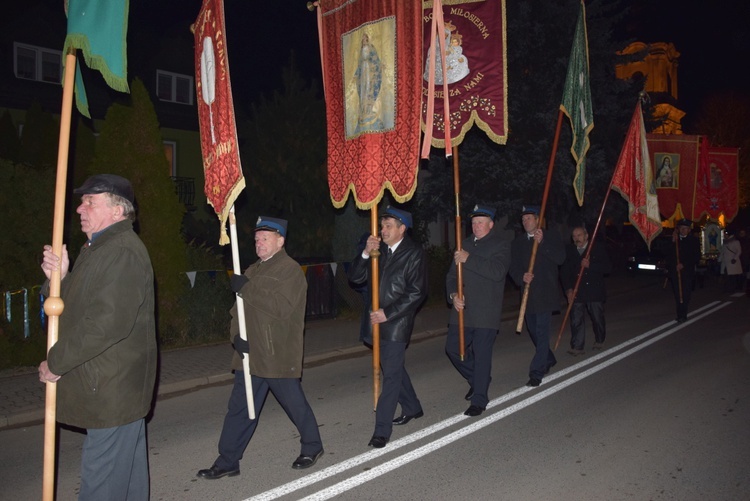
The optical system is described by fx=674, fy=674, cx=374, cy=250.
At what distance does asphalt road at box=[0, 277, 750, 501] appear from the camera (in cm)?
484

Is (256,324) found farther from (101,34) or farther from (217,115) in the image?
(101,34)

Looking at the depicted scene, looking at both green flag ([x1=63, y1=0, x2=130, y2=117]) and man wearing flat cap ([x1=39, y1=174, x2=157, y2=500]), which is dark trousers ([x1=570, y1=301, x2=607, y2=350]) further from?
green flag ([x1=63, y1=0, x2=130, y2=117])

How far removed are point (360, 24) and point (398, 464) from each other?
3872 mm

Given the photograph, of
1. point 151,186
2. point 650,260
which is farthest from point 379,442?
point 650,260

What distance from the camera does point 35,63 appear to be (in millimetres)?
22172

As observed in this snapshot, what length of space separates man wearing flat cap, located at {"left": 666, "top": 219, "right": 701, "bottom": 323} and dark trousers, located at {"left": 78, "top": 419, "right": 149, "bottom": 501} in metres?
12.0

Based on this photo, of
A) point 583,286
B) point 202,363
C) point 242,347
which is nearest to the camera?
point 242,347

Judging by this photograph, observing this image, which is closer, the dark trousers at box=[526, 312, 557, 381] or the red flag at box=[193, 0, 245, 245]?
the red flag at box=[193, 0, 245, 245]

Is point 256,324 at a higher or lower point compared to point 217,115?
lower

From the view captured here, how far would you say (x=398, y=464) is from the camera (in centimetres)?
530

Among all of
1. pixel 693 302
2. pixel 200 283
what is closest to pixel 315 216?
pixel 200 283

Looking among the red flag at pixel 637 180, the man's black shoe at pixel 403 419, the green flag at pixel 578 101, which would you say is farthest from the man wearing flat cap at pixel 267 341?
the red flag at pixel 637 180

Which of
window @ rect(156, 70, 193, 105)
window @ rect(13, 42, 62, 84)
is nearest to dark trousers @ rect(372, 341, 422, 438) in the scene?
window @ rect(13, 42, 62, 84)

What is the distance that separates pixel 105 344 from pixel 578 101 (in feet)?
24.3
